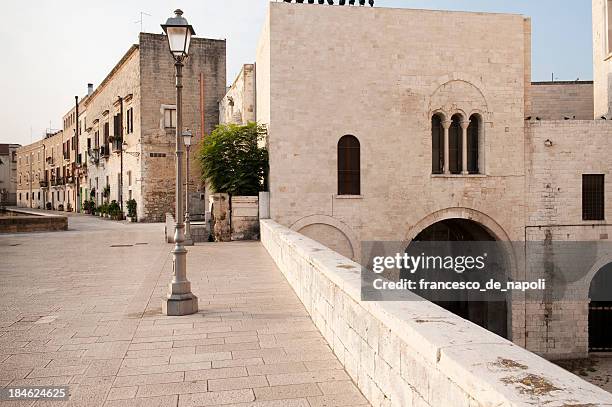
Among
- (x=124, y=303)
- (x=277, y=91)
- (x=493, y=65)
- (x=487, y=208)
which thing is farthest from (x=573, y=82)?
(x=124, y=303)

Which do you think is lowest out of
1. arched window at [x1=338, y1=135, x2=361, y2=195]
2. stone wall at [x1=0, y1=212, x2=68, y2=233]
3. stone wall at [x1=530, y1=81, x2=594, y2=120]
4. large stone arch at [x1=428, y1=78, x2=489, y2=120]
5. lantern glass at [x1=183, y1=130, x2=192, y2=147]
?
stone wall at [x1=0, y1=212, x2=68, y2=233]

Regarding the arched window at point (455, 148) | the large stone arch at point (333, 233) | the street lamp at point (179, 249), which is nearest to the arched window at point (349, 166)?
the large stone arch at point (333, 233)

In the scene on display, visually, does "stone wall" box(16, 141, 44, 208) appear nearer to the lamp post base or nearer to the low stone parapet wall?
the lamp post base

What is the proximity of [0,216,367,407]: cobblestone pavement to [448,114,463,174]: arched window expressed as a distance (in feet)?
29.6

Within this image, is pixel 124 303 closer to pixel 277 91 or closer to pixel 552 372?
pixel 552 372

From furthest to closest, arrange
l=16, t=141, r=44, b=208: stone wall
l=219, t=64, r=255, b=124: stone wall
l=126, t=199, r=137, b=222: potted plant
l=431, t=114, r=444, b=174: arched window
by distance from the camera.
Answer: l=16, t=141, r=44, b=208: stone wall
l=126, t=199, r=137, b=222: potted plant
l=219, t=64, r=255, b=124: stone wall
l=431, t=114, r=444, b=174: arched window

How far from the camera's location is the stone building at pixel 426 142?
15.3 meters

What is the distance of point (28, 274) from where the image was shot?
9570 mm

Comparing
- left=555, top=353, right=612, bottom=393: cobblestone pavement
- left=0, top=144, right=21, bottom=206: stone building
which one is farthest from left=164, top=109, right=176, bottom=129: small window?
left=0, top=144, right=21, bottom=206: stone building

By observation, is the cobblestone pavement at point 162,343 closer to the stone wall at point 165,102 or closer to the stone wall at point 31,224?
the stone wall at point 31,224

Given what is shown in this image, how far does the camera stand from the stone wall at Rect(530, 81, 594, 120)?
20578mm

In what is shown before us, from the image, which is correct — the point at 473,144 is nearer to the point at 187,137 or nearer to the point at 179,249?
the point at 187,137

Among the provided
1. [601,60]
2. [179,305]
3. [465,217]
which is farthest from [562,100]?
[179,305]

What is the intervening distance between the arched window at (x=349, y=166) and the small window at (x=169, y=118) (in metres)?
13.0
